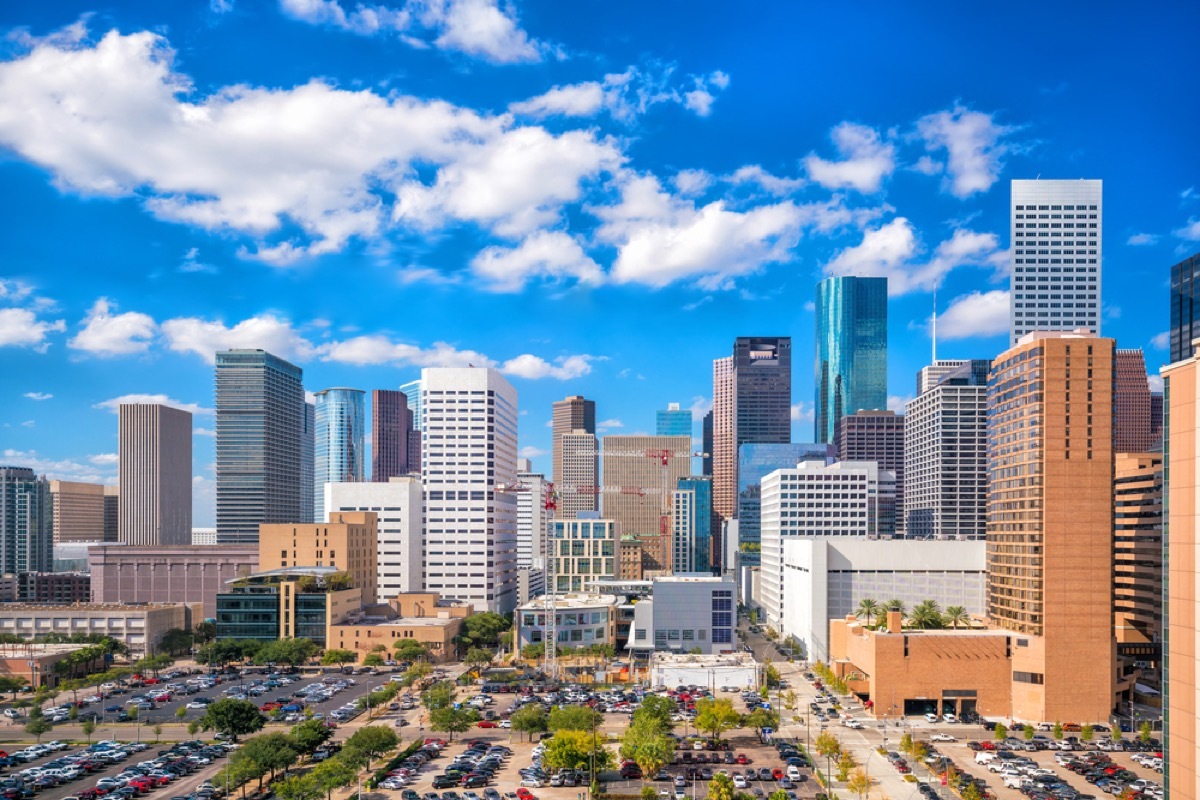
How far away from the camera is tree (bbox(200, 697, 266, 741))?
84.6 m

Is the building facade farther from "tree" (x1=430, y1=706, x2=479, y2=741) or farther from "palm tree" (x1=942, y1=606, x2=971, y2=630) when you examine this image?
"palm tree" (x1=942, y1=606, x2=971, y2=630)

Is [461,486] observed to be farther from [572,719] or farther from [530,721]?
[572,719]

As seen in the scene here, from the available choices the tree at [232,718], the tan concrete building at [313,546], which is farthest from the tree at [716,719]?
the tan concrete building at [313,546]

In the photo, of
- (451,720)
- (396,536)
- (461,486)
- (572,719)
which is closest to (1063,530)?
(572,719)

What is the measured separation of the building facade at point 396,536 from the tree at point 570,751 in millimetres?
107006

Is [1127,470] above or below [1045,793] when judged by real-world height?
above

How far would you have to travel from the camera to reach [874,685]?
98562 millimetres

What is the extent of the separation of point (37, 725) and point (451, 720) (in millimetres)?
39223

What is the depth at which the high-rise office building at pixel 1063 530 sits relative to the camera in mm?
94000

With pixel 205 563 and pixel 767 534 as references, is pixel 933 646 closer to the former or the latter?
pixel 767 534

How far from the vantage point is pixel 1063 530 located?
317 feet

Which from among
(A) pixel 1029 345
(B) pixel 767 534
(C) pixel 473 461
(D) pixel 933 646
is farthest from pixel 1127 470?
(C) pixel 473 461

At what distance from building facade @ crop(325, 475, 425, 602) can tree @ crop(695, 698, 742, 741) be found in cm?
10237

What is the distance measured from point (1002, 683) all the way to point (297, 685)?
84093 mm
